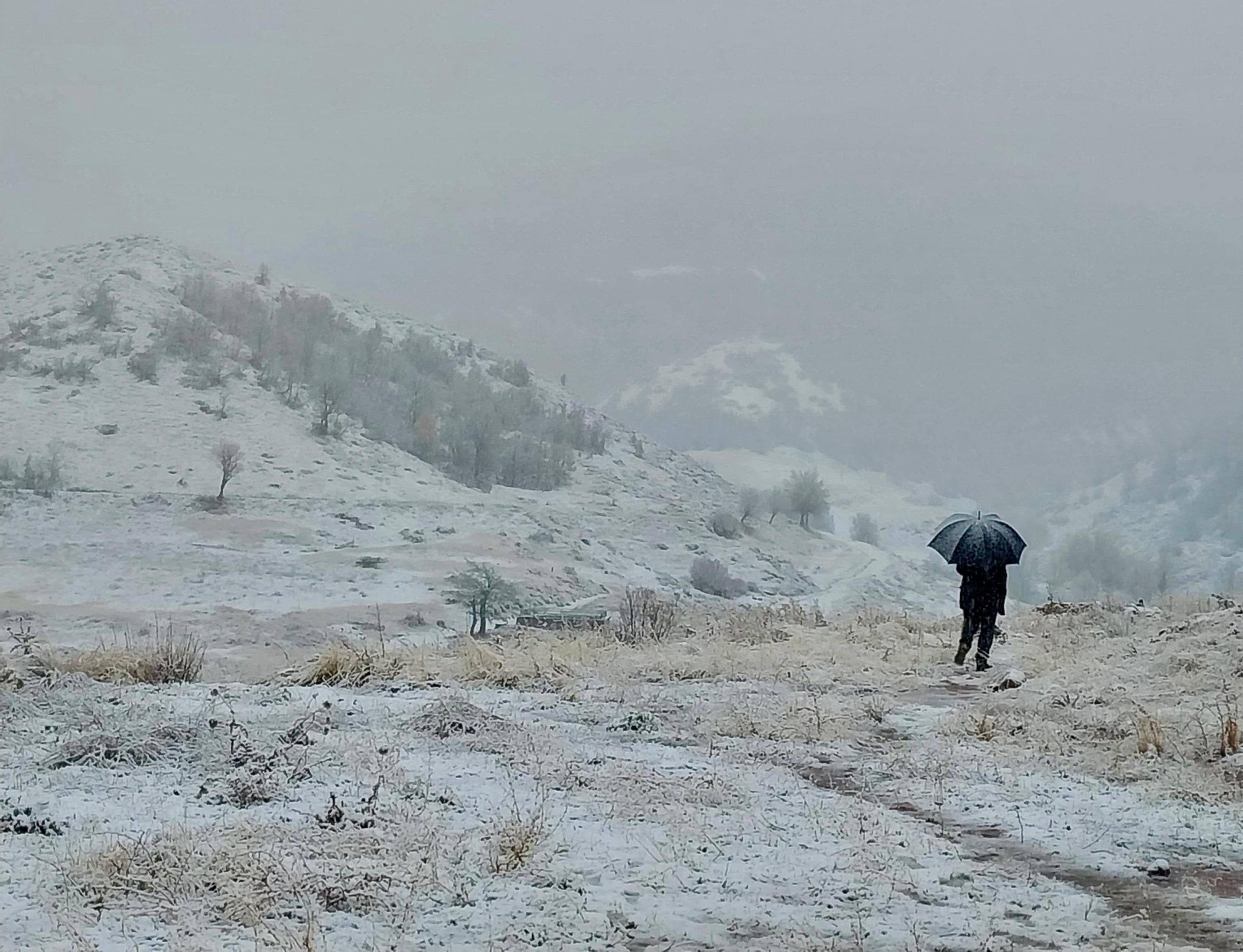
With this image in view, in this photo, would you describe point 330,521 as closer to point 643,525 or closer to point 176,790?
point 643,525

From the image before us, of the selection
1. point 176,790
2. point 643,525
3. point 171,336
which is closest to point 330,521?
point 643,525

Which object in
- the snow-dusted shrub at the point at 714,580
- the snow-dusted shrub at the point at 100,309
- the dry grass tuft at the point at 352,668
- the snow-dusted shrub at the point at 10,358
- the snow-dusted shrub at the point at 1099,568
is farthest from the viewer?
the snow-dusted shrub at the point at 100,309

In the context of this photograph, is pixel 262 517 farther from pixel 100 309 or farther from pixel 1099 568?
pixel 1099 568

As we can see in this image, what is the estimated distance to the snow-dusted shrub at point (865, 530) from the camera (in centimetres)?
4122

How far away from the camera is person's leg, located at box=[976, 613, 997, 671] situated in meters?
→ 10.2

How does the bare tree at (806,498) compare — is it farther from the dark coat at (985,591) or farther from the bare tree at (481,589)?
the dark coat at (985,591)

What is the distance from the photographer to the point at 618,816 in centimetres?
471

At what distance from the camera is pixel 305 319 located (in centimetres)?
4769

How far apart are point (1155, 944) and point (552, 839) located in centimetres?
218

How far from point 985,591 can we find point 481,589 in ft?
53.2

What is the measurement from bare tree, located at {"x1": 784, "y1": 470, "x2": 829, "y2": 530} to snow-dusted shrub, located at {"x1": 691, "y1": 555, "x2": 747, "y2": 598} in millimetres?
7975

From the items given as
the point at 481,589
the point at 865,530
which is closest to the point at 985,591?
the point at 481,589

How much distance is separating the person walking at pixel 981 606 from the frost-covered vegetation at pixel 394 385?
2676 cm

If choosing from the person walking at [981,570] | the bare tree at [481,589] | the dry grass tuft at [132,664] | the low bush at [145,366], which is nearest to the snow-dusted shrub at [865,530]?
the bare tree at [481,589]
